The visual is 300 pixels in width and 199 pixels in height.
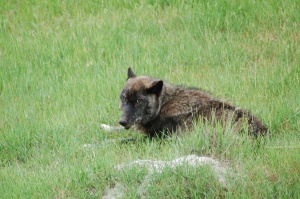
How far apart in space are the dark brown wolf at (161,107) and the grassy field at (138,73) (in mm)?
348

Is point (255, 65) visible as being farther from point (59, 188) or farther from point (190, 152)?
point (59, 188)

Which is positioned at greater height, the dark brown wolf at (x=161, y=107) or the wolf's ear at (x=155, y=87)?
the wolf's ear at (x=155, y=87)

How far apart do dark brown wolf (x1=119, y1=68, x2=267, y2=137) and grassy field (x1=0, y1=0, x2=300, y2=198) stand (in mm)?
348

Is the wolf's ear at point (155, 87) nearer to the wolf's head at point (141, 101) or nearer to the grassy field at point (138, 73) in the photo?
the wolf's head at point (141, 101)

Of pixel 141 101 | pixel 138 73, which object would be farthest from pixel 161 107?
pixel 138 73

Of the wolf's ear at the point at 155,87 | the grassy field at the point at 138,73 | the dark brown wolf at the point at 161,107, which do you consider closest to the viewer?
the grassy field at the point at 138,73

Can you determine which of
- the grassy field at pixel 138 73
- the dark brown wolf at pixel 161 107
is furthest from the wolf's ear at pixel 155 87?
the grassy field at pixel 138 73

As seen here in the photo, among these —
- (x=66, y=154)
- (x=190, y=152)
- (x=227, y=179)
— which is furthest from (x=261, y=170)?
(x=66, y=154)

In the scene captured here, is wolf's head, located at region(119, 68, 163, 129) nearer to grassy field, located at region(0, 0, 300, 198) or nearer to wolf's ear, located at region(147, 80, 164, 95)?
wolf's ear, located at region(147, 80, 164, 95)

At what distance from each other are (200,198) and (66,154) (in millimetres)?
2756

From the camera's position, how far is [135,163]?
25.2 feet

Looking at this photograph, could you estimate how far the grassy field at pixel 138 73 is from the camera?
7516 millimetres

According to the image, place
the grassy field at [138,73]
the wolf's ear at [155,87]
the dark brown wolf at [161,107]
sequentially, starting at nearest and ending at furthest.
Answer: the grassy field at [138,73]
the dark brown wolf at [161,107]
the wolf's ear at [155,87]

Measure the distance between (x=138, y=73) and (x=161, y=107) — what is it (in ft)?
8.15
